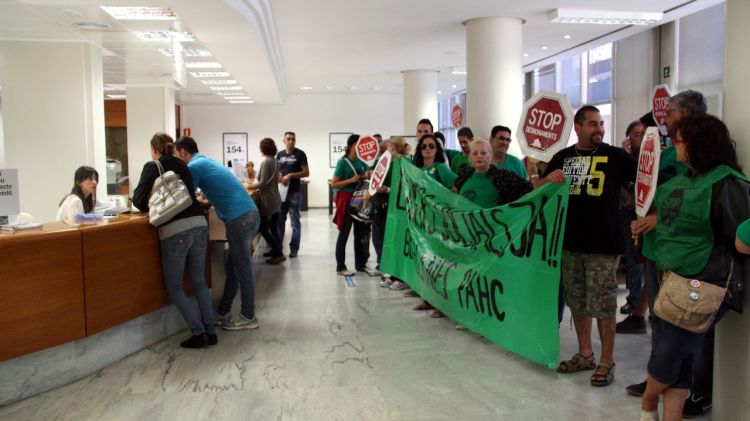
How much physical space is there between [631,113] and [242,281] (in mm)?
8394

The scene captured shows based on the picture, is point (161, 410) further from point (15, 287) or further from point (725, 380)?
point (725, 380)

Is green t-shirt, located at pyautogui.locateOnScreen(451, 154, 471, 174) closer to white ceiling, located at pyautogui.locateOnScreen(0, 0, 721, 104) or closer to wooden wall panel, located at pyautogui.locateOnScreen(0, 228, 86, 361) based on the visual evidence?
white ceiling, located at pyautogui.locateOnScreen(0, 0, 721, 104)

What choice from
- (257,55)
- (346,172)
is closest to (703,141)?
(346,172)

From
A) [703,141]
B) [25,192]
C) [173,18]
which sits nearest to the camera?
[703,141]

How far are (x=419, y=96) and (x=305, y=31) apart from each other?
16.8ft

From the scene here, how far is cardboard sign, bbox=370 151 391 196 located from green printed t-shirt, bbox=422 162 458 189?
0.66 metres

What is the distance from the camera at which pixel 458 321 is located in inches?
195

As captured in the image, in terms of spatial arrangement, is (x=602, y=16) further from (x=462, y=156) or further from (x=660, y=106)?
(x=660, y=106)

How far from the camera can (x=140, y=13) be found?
22.7 feet

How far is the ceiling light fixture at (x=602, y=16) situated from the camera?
8562mm

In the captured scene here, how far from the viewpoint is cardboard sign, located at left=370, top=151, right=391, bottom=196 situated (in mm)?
6448

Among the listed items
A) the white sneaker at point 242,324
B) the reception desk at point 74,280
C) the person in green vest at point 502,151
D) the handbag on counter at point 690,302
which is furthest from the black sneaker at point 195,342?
the handbag on counter at point 690,302

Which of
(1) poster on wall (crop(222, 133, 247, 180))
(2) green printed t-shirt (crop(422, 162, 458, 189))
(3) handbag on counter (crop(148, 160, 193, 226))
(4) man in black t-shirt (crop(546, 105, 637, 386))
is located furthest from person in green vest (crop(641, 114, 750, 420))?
(1) poster on wall (crop(222, 133, 247, 180))

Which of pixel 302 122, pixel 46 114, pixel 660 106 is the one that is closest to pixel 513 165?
pixel 660 106
